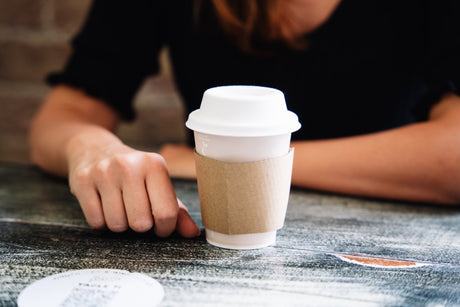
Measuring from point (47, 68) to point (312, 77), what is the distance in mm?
1000

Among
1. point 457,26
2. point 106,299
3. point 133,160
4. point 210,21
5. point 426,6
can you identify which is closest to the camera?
point 106,299

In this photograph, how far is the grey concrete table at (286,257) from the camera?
49 centimetres

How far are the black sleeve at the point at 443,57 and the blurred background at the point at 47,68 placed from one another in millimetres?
879

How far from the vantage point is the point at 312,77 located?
43.4 inches

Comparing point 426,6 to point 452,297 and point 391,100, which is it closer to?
point 391,100

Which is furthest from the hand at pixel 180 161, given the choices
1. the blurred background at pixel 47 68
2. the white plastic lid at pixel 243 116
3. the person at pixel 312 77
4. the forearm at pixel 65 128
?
the blurred background at pixel 47 68

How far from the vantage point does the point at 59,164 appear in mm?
970

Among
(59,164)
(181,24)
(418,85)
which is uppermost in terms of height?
(181,24)

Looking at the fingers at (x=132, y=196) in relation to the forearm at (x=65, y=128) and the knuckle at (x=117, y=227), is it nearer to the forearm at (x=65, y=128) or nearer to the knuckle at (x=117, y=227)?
the knuckle at (x=117, y=227)

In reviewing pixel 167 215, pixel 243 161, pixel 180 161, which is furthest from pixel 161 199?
pixel 180 161

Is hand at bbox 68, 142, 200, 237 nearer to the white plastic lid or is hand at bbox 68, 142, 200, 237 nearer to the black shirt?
the white plastic lid

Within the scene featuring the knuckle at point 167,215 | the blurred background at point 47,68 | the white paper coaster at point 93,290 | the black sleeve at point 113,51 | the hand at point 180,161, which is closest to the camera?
the white paper coaster at point 93,290

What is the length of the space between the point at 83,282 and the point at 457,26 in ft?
2.69

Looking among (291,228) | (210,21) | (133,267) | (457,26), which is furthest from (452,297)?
(210,21)
